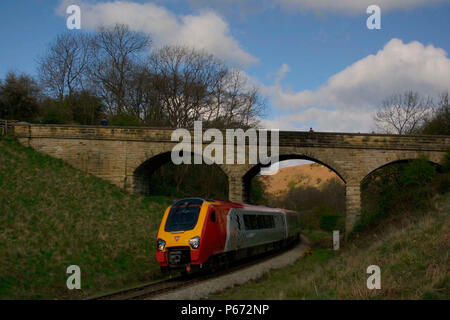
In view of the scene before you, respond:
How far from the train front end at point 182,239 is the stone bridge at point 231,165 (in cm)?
1219

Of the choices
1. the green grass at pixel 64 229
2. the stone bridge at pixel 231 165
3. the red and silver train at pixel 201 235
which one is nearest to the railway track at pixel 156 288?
the red and silver train at pixel 201 235

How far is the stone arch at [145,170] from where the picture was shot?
88.9 ft

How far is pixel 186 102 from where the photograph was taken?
39438 millimetres

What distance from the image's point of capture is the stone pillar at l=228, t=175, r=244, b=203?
2667cm

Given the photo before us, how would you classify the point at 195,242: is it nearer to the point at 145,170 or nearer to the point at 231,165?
the point at 231,165

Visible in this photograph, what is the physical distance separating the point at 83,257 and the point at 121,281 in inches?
99.0

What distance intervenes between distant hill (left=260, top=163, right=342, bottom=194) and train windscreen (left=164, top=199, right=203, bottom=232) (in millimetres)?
105329

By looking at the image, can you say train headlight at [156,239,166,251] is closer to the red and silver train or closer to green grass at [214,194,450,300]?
the red and silver train

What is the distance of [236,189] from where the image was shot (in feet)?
87.8

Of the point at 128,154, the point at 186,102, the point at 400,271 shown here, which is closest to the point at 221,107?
the point at 186,102

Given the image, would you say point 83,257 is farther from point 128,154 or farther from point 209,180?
point 209,180

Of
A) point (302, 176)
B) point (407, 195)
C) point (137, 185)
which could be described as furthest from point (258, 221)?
point (302, 176)

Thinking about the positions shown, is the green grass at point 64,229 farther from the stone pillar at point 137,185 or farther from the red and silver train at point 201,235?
the red and silver train at point 201,235

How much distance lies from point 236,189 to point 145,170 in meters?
6.49
